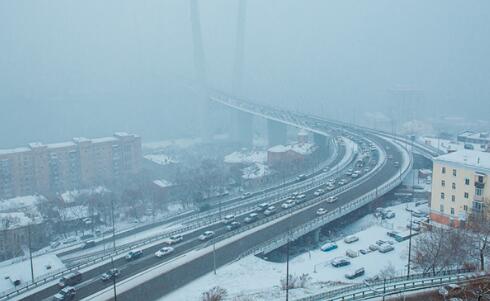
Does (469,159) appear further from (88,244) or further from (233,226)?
(88,244)

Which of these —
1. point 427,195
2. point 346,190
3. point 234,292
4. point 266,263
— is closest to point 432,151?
point 427,195

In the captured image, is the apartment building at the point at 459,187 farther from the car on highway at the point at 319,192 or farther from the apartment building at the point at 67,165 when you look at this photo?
the apartment building at the point at 67,165

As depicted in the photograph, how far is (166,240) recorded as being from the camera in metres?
6.43

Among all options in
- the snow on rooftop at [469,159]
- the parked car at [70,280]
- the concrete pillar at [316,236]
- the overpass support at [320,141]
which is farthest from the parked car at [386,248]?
the overpass support at [320,141]

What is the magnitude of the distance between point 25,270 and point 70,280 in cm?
139

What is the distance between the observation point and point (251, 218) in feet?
23.9

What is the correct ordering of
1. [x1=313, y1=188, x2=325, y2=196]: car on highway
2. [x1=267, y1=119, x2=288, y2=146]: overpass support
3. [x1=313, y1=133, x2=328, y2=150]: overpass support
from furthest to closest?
[x1=267, y1=119, x2=288, y2=146]: overpass support → [x1=313, y1=133, x2=328, y2=150]: overpass support → [x1=313, y1=188, x2=325, y2=196]: car on highway

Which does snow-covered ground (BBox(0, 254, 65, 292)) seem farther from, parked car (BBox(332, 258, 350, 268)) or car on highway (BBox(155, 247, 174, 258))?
parked car (BBox(332, 258, 350, 268))

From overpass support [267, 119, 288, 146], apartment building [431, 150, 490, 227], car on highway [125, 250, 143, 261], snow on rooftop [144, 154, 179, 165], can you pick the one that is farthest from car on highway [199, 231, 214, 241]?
overpass support [267, 119, 288, 146]

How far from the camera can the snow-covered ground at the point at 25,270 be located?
223 inches

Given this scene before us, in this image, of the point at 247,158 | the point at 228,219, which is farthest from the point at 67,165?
the point at 228,219

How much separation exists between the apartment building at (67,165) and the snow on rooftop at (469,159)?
942cm

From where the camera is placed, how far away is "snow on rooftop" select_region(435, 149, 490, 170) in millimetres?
6266

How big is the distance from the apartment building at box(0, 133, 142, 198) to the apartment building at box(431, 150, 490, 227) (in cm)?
927
